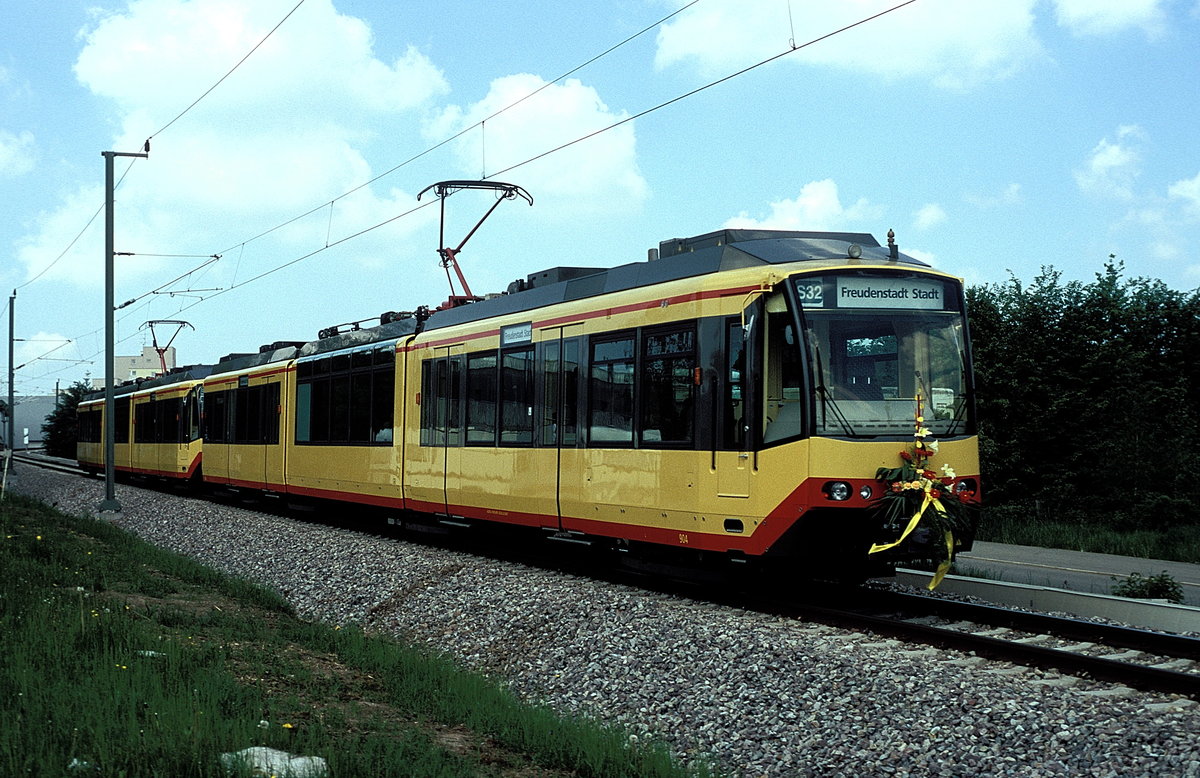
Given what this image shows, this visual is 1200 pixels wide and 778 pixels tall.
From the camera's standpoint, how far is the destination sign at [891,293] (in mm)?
10367

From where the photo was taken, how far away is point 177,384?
3216 centimetres

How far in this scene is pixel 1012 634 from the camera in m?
9.26

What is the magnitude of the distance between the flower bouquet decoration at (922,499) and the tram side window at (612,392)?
2927mm

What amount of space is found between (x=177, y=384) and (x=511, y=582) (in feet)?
73.0

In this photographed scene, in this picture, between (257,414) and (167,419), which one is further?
(167,419)

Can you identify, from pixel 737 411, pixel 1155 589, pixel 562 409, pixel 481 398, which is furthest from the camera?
pixel 481 398

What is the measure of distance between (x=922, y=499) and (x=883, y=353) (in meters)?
1.30

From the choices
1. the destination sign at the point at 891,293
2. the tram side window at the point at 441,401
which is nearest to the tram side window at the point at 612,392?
the destination sign at the point at 891,293

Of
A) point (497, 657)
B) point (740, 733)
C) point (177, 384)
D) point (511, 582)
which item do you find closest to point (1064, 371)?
point (511, 582)

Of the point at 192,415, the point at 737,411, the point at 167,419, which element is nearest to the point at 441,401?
the point at 737,411

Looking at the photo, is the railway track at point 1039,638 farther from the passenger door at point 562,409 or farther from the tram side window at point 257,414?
the tram side window at point 257,414

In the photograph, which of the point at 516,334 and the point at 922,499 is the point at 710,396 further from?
the point at 516,334

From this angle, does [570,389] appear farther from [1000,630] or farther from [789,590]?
[1000,630]

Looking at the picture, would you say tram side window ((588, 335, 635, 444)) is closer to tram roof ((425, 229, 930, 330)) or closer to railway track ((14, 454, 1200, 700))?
tram roof ((425, 229, 930, 330))
